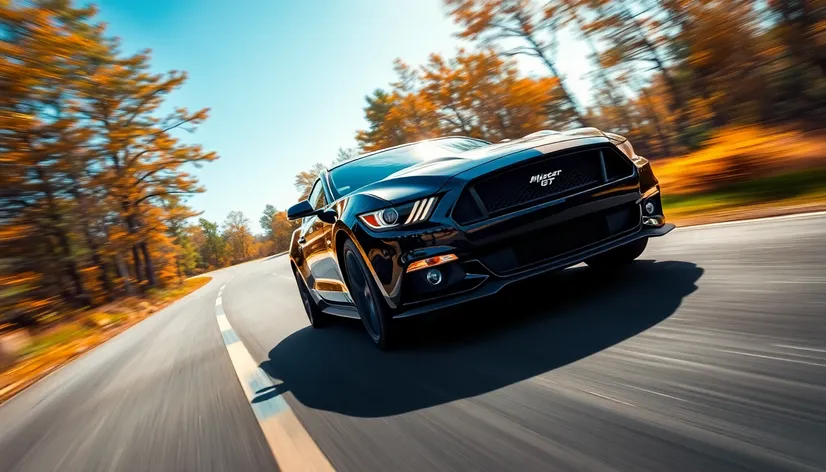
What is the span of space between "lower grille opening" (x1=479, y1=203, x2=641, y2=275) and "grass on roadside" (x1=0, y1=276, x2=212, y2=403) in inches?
266

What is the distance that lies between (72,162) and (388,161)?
1742 cm

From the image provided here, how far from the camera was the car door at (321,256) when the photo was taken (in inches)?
173

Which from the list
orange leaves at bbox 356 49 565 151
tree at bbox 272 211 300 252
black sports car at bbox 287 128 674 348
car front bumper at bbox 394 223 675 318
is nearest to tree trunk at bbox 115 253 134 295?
orange leaves at bbox 356 49 565 151

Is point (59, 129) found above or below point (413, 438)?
above

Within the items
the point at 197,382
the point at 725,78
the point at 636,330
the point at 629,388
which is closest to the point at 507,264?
the point at 636,330

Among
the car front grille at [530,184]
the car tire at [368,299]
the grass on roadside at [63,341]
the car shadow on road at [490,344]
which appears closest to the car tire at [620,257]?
the car shadow on road at [490,344]

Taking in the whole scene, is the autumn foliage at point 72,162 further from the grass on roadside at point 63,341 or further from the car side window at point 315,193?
the car side window at point 315,193

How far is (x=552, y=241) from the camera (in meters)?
3.14

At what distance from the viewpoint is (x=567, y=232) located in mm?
3168

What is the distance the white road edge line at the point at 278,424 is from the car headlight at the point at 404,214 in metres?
1.13

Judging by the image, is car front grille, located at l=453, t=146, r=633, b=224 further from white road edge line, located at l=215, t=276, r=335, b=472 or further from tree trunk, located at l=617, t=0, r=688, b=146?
tree trunk, located at l=617, t=0, r=688, b=146

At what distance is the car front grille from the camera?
3061mm

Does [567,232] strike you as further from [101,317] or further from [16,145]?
[101,317]

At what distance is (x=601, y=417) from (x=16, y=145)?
17310 mm
